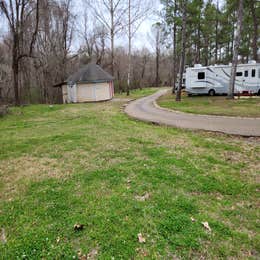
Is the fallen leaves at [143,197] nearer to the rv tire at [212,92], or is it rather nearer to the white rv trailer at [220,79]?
the white rv trailer at [220,79]

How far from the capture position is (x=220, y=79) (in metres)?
17.8

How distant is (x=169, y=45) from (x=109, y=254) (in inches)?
934

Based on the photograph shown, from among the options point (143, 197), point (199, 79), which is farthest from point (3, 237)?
point (199, 79)

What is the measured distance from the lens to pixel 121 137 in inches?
263

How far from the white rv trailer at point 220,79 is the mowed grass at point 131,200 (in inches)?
508

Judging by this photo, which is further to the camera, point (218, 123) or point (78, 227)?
point (218, 123)

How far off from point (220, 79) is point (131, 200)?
17.5 metres

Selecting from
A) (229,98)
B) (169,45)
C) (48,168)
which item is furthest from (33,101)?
(48,168)

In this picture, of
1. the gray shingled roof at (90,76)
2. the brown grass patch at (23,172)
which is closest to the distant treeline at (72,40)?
the gray shingled roof at (90,76)

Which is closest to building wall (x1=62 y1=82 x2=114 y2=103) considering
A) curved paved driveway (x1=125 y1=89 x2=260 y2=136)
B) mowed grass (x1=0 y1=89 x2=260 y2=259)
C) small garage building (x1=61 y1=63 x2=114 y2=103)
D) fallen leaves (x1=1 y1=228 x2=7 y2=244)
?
small garage building (x1=61 y1=63 x2=114 y2=103)

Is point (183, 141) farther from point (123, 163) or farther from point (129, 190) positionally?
point (129, 190)

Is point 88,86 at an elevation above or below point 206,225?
above

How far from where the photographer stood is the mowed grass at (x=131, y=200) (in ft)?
7.39

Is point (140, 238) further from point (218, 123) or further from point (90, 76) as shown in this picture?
point (90, 76)
